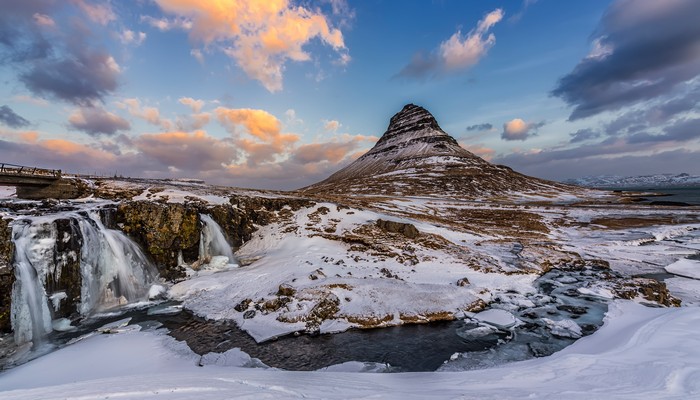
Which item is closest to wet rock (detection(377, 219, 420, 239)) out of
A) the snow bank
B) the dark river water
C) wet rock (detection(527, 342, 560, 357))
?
the dark river water

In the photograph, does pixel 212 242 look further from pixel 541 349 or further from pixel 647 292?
pixel 647 292

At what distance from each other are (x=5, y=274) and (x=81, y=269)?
3.50m

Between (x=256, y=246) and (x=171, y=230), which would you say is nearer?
(x=171, y=230)

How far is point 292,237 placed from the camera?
2844cm

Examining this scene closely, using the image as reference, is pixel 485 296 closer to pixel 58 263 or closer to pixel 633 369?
pixel 633 369

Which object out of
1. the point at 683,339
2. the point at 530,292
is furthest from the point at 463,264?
the point at 683,339

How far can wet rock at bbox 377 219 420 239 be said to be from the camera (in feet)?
98.4

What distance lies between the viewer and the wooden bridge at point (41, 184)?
25.2 metres

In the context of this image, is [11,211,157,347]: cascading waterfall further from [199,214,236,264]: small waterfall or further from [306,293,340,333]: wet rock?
[306,293,340,333]: wet rock

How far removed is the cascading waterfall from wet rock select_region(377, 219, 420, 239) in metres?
19.9

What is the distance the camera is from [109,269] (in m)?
18.4

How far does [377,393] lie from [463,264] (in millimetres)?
18683

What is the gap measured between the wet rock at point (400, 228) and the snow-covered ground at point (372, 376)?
17535 millimetres

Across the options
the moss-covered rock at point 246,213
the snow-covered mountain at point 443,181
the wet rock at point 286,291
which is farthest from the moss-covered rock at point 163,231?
the snow-covered mountain at point 443,181
